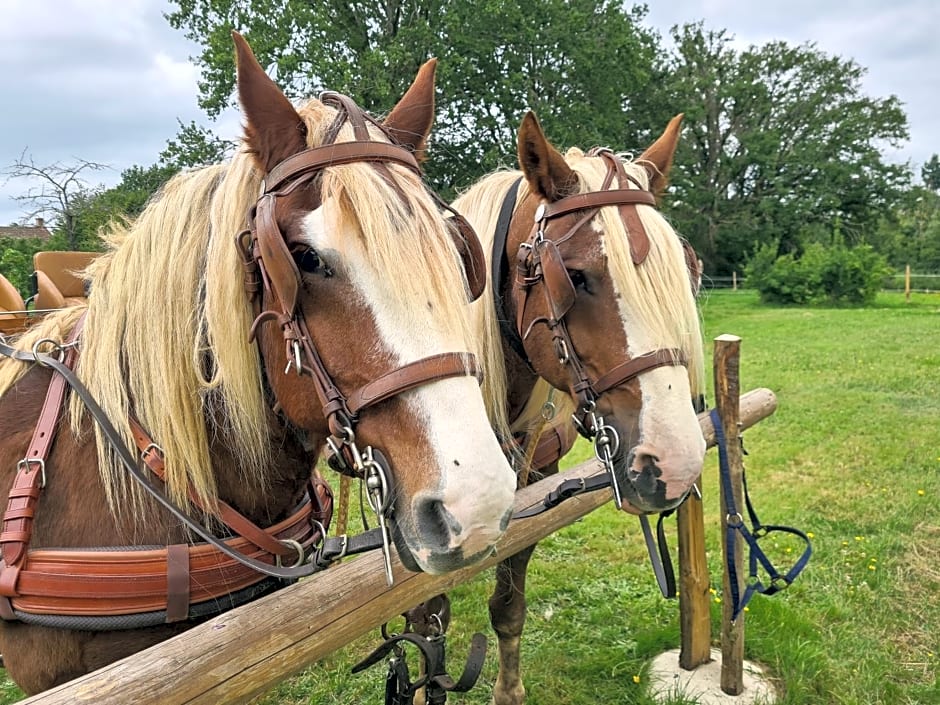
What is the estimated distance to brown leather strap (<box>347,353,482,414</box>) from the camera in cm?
117

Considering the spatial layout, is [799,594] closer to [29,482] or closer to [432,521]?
[432,521]

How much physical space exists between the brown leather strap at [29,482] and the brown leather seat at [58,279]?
103 cm

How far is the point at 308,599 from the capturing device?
1.43 meters

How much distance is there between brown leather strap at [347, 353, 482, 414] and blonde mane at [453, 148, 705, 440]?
2.71ft

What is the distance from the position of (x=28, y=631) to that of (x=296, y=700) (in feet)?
7.16

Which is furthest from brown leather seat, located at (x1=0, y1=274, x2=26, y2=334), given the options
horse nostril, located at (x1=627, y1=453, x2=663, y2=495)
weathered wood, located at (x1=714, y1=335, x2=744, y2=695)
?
weathered wood, located at (x1=714, y1=335, x2=744, y2=695)

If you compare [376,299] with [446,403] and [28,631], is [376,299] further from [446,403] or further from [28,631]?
[28,631]

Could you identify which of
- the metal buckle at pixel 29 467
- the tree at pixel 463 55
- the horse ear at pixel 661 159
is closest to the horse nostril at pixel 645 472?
the horse ear at pixel 661 159

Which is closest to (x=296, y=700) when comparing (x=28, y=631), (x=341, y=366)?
(x=28, y=631)

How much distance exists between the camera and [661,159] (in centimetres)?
265

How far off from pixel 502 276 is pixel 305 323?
4.28 ft

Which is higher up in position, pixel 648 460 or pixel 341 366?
pixel 341 366

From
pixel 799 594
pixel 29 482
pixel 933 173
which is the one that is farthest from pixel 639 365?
pixel 933 173

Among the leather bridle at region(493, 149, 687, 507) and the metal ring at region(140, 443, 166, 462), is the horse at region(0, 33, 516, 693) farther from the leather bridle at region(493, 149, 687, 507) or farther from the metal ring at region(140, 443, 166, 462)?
the leather bridle at region(493, 149, 687, 507)
